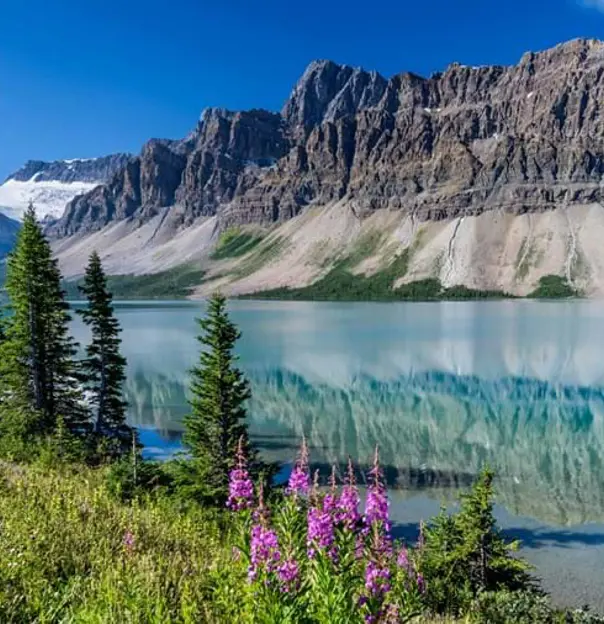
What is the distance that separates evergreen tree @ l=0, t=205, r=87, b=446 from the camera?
3033cm

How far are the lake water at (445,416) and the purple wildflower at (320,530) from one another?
18455 mm

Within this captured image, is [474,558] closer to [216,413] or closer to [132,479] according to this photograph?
[132,479]

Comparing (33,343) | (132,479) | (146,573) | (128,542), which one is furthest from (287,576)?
(33,343)

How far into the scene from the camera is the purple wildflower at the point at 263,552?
5773 millimetres

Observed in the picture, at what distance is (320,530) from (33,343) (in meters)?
28.9

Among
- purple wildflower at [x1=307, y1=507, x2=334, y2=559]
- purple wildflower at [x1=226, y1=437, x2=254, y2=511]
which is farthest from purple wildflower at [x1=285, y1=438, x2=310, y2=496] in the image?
purple wildflower at [x1=226, y1=437, x2=254, y2=511]

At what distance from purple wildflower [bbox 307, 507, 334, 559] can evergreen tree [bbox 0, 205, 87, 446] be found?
27.2 m

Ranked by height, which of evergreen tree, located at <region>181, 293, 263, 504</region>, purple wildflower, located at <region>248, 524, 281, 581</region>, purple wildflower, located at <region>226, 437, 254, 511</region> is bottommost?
evergreen tree, located at <region>181, 293, 263, 504</region>

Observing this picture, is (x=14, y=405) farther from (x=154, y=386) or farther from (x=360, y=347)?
(x=360, y=347)

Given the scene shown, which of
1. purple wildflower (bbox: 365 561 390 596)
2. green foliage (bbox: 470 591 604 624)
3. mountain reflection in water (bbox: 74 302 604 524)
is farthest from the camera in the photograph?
mountain reflection in water (bbox: 74 302 604 524)

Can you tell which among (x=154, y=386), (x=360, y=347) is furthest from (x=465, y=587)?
(x=360, y=347)

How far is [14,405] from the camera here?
31031 millimetres

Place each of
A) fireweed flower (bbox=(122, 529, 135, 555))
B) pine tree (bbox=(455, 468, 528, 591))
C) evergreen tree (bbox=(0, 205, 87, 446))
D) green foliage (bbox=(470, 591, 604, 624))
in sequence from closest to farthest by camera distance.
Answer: fireweed flower (bbox=(122, 529, 135, 555)), green foliage (bbox=(470, 591, 604, 624)), pine tree (bbox=(455, 468, 528, 591)), evergreen tree (bbox=(0, 205, 87, 446))

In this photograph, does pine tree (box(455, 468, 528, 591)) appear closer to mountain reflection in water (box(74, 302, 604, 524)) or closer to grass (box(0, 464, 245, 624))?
Result: grass (box(0, 464, 245, 624))
